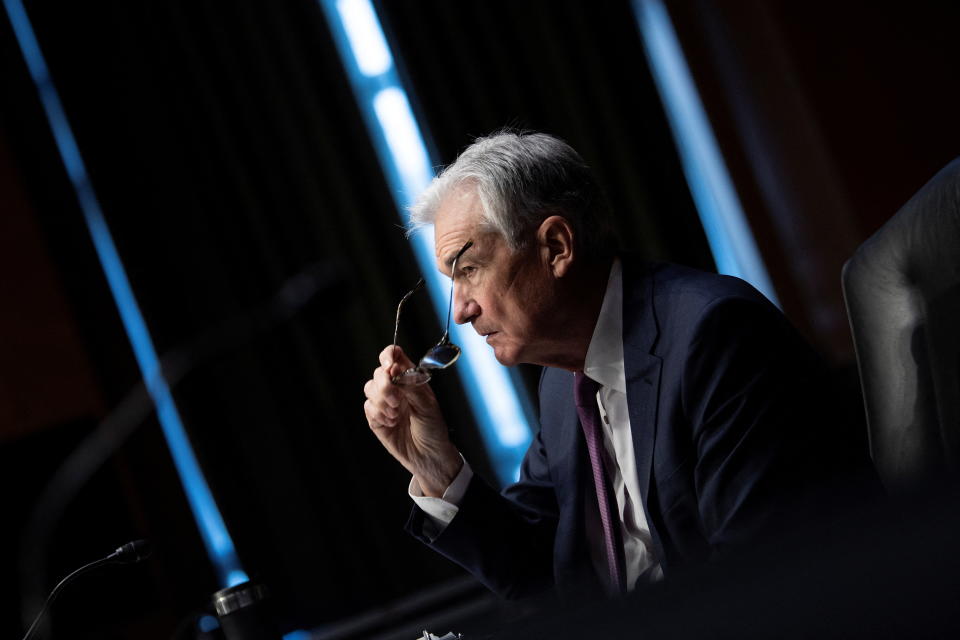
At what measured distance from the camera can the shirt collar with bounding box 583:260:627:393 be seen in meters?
1.52

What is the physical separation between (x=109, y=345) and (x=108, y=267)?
279 mm

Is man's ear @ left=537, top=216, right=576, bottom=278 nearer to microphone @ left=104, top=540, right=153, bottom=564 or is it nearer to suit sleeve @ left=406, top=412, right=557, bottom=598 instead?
suit sleeve @ left=406, top=412, right=557, bottom=598

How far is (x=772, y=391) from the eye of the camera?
1.26 metres

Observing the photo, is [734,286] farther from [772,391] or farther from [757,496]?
[757,496]

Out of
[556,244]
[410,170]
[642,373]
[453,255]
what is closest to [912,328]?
[642,373]

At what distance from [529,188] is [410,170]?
5.39 feet

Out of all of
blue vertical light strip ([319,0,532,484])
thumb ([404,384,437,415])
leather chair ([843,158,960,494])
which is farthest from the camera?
blue vertical light strip ([319,0,532,484])

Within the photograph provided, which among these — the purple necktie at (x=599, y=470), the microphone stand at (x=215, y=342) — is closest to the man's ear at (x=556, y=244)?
the purple necktie at (x=599, y=470)

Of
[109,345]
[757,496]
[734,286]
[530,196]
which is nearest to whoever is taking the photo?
[757,496]

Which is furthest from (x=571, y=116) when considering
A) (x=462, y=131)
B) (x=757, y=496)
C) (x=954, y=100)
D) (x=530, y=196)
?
(x=757, y=496)

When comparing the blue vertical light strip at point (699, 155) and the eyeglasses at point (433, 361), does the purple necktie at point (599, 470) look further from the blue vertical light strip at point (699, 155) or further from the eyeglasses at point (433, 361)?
the blue vertical light strip at point (699, 155)

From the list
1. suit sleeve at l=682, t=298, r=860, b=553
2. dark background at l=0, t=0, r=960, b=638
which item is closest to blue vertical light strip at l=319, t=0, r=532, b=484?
dark background at l=0, t=0, r=960, b=638

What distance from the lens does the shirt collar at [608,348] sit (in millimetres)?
1521

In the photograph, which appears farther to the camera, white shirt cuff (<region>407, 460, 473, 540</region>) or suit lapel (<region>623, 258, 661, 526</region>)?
white shirt cuff (<region>407, 460, 473, 540</region>)
